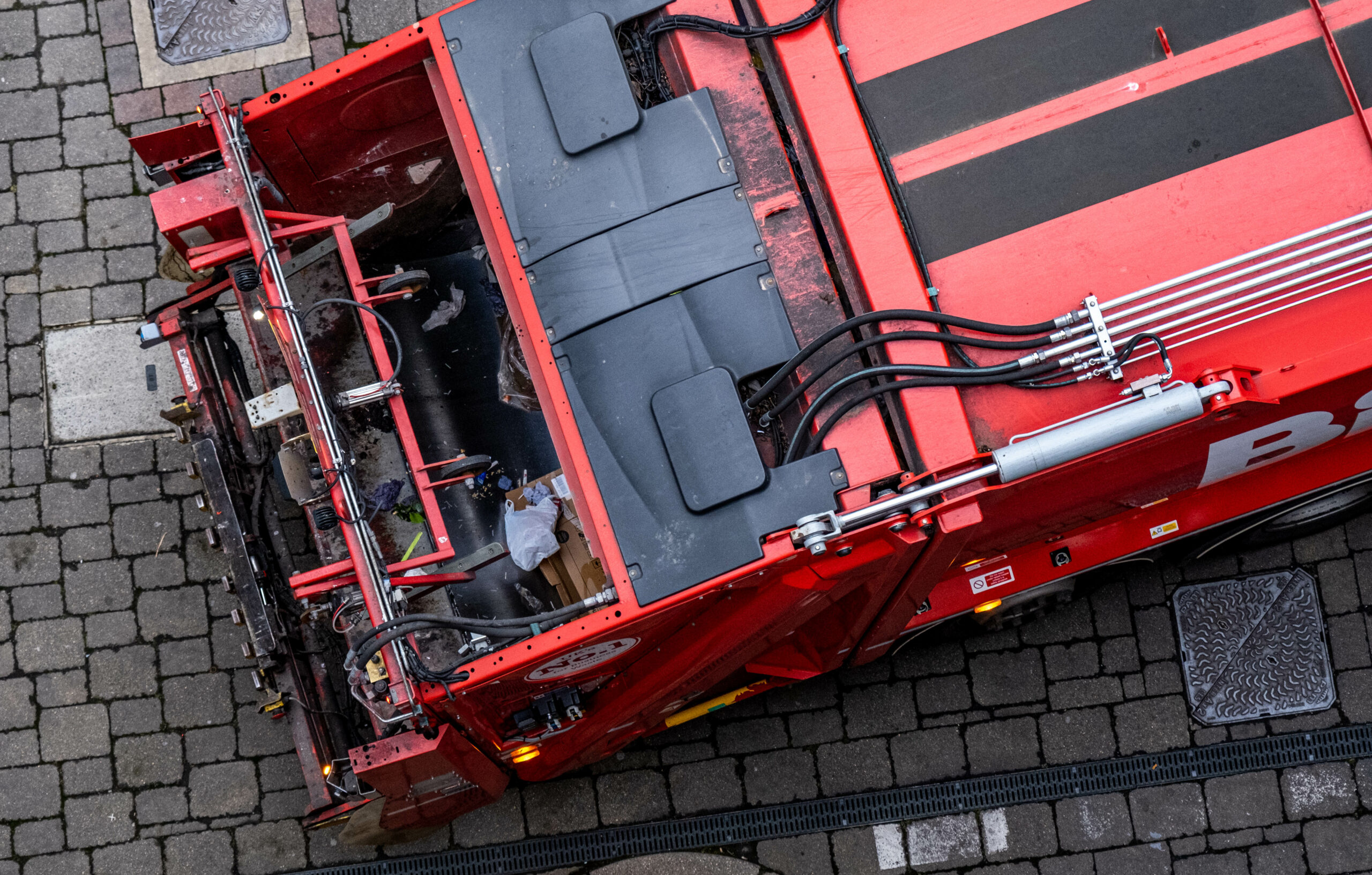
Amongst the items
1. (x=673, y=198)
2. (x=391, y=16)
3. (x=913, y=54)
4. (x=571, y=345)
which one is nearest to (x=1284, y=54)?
(x=913, y=54)

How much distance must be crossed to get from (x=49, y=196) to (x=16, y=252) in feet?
1.22

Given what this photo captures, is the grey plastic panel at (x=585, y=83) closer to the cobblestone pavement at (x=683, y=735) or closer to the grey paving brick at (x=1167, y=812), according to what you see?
the cobblestone pavement at (x=683, y=735)

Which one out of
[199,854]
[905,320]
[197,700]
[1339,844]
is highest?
[905,320]

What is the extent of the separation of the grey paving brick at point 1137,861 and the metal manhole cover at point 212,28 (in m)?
6.38

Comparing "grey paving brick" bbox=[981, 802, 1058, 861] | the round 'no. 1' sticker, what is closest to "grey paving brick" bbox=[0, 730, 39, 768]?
the round 'no. 1' sticker

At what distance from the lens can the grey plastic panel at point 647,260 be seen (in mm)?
3758

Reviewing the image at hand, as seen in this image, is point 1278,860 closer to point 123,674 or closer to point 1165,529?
point 1165,529

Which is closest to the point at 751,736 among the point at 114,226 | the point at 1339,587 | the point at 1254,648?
the point at 1254,648

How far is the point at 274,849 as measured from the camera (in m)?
5.63

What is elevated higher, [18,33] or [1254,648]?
[18,33]

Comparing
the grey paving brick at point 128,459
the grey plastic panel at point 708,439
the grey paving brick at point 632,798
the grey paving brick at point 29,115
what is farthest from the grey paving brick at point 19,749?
the grey plastic panel at point 708,439

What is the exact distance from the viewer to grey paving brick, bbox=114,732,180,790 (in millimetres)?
5652

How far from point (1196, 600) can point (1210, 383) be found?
2.67 metres

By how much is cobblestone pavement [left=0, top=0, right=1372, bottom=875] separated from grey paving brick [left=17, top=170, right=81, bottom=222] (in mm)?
1154
